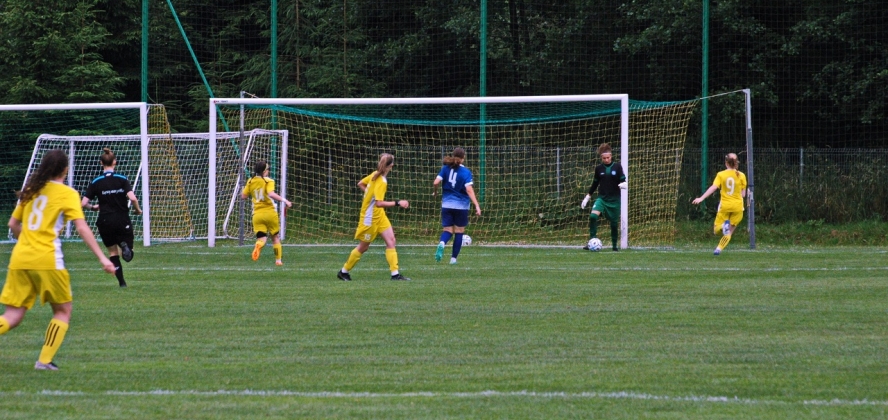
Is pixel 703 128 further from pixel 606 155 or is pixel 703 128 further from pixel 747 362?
pixel 747 362

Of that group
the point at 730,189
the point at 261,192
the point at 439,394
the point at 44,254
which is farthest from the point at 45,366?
the point at 730,189

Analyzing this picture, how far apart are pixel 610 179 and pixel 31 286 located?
1386 cm

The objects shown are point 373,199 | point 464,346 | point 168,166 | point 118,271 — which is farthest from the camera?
point 168,166

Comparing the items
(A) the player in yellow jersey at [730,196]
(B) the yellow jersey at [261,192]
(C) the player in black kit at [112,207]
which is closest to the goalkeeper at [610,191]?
(A) the player in yellow jersey at [730,196]

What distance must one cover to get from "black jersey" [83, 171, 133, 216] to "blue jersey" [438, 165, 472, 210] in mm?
4749

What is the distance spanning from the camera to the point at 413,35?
28.7 meters

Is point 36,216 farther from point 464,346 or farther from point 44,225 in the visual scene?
point 464,346

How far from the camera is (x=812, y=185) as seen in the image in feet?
86.0

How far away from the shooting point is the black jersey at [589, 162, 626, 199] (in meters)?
20.0

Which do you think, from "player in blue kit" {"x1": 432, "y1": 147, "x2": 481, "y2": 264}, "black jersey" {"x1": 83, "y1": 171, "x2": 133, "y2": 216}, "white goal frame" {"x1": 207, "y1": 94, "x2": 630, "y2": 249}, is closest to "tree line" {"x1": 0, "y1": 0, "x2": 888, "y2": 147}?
"white goal frame" {"x1": 207, "y1": 94, "x2": 630, "y2": 249}

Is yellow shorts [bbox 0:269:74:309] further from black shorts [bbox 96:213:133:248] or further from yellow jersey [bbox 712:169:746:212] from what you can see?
yellow jersey [bbox 712:169:746:212]

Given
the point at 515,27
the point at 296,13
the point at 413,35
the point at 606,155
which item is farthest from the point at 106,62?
the point at 606,155

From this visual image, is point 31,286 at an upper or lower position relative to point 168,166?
lower

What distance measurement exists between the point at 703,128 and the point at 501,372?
1920 centimetres
